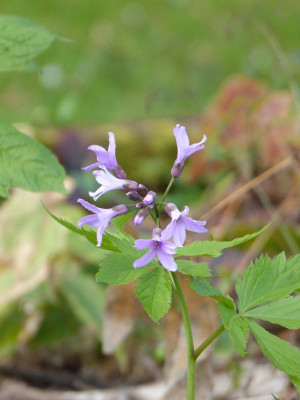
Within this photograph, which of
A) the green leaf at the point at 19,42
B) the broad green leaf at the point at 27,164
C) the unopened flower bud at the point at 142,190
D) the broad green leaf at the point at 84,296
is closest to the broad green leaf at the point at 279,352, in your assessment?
the unopened flower bud at the point at 142,190

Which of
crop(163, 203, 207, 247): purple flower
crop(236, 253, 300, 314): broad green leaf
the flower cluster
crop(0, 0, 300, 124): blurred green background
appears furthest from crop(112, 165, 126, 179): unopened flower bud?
crop(0, 0, 300, 124): blurred green background

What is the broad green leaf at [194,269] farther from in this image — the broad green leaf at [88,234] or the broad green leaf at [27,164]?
the broad green leaf at [27,164]

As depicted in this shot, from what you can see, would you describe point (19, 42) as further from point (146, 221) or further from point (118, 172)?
point (146, 221)

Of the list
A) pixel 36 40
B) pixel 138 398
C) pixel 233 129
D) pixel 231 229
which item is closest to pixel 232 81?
pixel 233 129

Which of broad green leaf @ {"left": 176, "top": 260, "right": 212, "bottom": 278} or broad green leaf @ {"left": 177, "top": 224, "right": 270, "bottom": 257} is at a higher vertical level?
broad green leaf @ {"left": 177, "top": 224, "right": 270, "bottom": 257}

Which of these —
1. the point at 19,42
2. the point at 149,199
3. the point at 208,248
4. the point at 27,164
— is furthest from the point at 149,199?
the point at 19,42

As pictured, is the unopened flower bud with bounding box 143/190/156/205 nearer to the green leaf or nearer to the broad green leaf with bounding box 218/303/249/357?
the broad green leaf with bounding box 218/303/249/357
